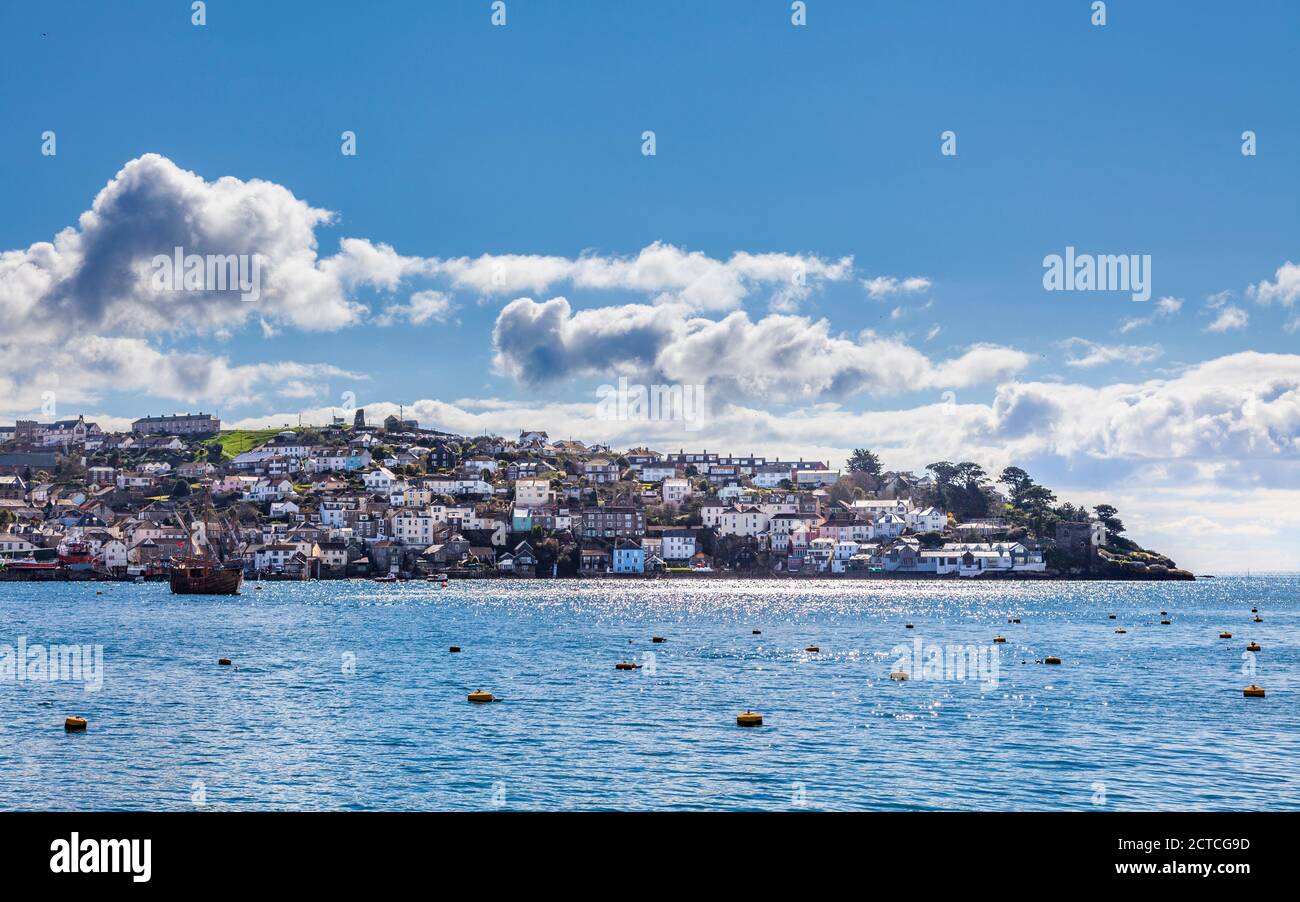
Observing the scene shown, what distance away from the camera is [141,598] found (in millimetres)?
127562

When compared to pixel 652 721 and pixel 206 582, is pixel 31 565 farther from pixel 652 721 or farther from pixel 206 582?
pixel 652 721

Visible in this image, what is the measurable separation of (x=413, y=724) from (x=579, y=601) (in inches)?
3546

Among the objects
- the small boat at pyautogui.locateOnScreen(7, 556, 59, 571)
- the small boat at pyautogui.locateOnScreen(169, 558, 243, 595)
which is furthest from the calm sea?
the small boat at pyautogui.locateOnScreen(7, 556, 59, 571)

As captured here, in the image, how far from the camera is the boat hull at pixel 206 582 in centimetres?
13700

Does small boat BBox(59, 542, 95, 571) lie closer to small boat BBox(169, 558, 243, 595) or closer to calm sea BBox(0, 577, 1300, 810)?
small boat BBox(169, 558, 243, 595)

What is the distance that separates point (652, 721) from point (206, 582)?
114492mm

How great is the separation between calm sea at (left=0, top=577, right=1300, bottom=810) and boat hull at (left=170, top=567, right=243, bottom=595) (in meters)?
54.6

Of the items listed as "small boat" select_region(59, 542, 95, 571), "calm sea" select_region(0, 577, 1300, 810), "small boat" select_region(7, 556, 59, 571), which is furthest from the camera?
"small boat" select_region(59, 542, 95, 571)

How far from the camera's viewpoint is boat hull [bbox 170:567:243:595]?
137 m

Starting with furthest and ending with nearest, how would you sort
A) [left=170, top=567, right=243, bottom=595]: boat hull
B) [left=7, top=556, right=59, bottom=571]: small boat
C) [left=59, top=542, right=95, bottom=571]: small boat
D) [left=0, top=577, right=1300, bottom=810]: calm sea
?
[left=59, top=542, right=95, bottom=571]: small boat
[left=7, top=556, right=59, bottom=571]: small boat
[left=170, top=567, right=243, bottom=595]: boat hull
[left=0, top=577, right=1300, bottom=810]: calm sea

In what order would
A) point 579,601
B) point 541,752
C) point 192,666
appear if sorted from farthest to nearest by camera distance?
point 579,601, point 192,666, point 541,752

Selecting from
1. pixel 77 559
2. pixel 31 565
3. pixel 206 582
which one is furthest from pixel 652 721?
pixel 77 559
